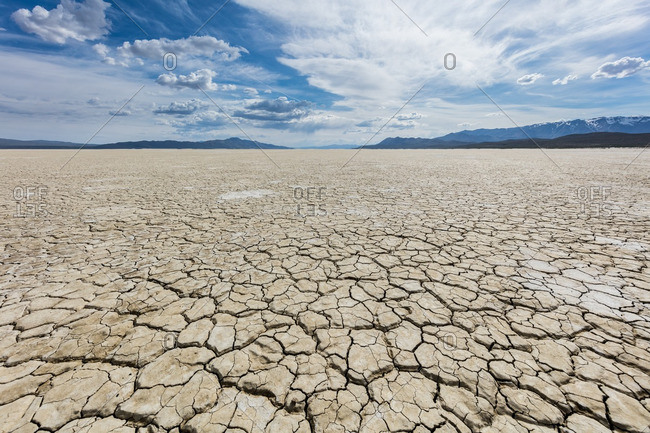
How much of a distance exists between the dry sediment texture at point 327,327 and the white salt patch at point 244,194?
261 cm

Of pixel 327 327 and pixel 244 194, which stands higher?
pixel 244 194

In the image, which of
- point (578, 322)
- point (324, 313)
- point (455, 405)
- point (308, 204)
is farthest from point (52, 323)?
point (308, 204)

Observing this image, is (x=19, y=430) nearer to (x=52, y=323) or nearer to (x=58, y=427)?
(x=58, y=427)

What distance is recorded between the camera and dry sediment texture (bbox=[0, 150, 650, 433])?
159 centimetres

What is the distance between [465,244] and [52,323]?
4.59m

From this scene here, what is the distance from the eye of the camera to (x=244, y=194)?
311 inches

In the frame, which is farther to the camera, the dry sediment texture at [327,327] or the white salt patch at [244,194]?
the white salt patch at [244,194]

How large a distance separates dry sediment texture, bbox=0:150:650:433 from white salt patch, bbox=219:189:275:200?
8.57 feet

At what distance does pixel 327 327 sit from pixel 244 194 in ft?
20.5

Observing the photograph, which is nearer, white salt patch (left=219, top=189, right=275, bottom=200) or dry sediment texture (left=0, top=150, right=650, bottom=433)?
dry sediment texture (left=0, top=150, right=650, bottom=433)

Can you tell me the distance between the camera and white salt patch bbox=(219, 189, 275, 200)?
7461 millimetres

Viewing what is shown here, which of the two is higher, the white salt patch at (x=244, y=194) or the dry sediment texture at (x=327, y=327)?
the white salt patch at (x=244, y=194)

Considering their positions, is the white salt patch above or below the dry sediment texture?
above

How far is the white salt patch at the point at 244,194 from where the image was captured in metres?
7.46
